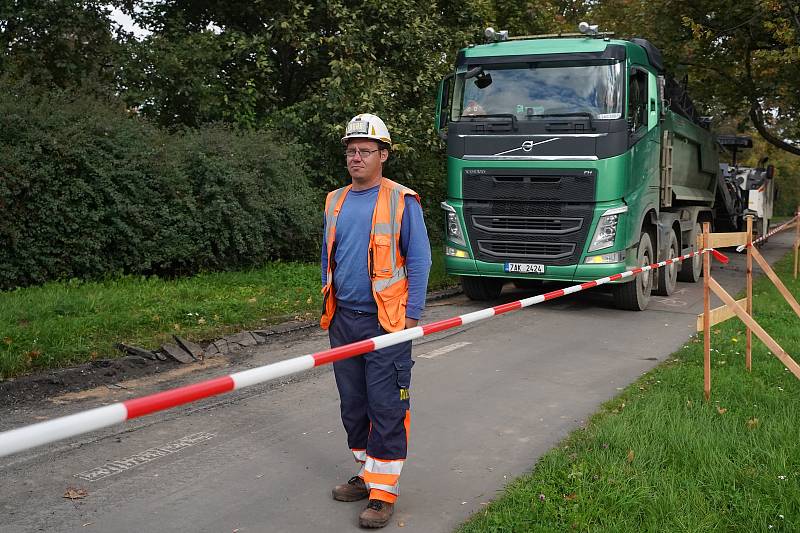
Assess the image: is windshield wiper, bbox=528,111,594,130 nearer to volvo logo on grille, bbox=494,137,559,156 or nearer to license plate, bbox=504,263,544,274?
volvo logo on grille, bbox=494,137,559,156

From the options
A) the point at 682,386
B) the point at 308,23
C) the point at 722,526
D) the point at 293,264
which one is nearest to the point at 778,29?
the point at 308,23

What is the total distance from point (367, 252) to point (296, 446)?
1.65 meters

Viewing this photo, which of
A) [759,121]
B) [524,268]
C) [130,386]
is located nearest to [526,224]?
[524,268]

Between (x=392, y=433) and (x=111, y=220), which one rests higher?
(x=111, y=220)

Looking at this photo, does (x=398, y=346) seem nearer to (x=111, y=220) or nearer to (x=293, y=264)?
(x=111, y=220)

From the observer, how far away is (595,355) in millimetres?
7949

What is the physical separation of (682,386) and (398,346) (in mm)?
3126

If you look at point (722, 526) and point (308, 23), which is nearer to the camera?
point (722, 526)

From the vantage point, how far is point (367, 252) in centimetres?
404

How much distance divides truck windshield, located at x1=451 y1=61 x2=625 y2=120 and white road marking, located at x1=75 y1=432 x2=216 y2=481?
6596 millimetres

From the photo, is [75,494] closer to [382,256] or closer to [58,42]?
[382,256]

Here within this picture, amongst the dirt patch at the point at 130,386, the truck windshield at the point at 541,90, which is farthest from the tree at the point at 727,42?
the dirt patch at the point at 130,386

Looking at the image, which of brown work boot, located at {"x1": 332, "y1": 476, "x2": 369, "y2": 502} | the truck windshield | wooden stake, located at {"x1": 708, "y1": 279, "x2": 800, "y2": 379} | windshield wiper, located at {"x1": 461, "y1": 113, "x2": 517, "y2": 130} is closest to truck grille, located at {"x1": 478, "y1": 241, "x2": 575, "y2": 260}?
windshield wiper, located at {"x1": 461, "y1": 113, "x2": 517, "y2": 130}

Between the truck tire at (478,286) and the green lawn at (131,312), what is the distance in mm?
2104
